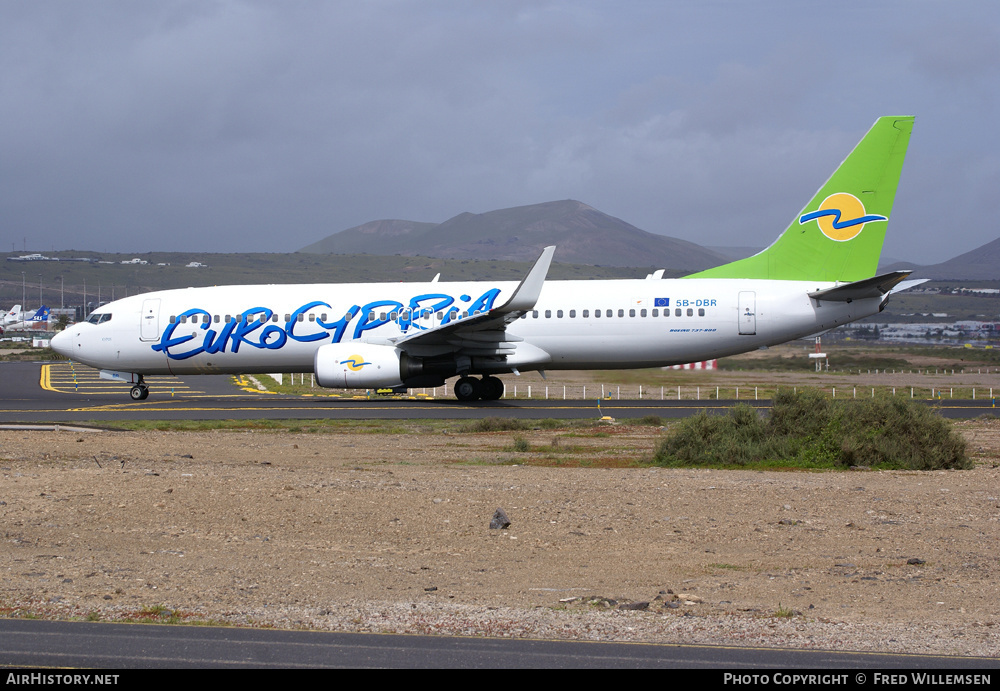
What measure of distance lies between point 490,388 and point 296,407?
518 centimetres

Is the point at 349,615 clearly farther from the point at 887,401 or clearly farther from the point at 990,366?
the point at 990,366

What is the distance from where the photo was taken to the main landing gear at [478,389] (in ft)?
86.6

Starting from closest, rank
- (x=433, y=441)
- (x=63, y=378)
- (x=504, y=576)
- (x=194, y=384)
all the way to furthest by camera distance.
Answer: (x=504, y=576) < (x=433, y=441) < (x=194, y=384) < (x=63, y=378)

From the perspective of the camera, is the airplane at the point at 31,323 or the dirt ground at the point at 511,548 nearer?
the dirt ground at the point at 511,548

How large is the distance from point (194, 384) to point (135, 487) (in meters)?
28.3

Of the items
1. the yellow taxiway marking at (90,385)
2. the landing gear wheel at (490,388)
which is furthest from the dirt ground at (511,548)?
the yellow taxiway marking at (90,385)

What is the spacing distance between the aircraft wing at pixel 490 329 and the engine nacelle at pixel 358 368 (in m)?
0.70

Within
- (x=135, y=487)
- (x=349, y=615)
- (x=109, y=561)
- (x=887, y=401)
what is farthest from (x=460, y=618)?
(x=887, y=401)

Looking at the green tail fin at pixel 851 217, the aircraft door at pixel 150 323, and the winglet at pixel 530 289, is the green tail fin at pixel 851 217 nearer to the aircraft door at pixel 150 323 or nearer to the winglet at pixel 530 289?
the winglet at pixel 530 289

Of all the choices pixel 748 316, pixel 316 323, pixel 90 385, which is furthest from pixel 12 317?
pixel 748 316

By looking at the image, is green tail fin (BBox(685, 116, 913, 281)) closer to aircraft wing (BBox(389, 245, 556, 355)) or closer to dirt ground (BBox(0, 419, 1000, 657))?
aircraft wing (BBox(389, 245, 556, 355))

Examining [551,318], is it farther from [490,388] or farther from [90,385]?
[90,385]

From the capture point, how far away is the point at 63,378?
42.7m

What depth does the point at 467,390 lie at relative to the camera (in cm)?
2641
